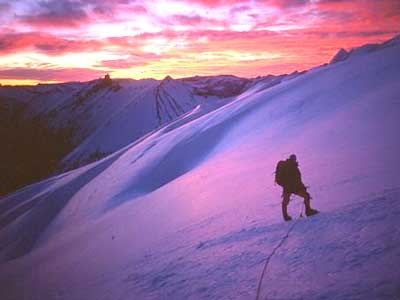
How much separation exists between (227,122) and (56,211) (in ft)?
58.6

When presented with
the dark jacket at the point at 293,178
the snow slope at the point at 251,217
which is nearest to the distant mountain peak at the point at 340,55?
the snow slope at the point at 251,217

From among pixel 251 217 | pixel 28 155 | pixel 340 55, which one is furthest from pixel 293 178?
pixel 28 155

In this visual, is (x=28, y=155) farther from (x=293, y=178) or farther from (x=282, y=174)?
(x=293, y=178)

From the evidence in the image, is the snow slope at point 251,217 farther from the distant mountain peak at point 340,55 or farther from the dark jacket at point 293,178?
the distant mountain peak at point 340,55

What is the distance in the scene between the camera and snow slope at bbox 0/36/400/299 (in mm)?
6340

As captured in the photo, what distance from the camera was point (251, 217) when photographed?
10.9 meters

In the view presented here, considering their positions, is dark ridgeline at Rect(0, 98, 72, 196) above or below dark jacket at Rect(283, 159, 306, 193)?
above

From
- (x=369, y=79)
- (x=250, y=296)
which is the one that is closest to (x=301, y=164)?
(x=250, y=296)

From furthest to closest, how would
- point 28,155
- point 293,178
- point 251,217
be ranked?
point 28,155 → point 251,217 → point 293,178

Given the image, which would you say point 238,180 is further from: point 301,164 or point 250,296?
point 250,296

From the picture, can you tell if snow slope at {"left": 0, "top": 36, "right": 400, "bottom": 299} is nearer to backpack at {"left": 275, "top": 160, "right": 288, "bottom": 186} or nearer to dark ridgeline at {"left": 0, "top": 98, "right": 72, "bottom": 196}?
backpack at {"left": 275, "top": 160, "right": 288, "bottom": 186}

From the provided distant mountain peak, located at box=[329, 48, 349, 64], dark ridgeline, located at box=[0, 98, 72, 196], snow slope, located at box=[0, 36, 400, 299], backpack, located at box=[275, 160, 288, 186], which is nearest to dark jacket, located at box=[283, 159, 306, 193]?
backpack, located at box=[275, 160, 288, 186]

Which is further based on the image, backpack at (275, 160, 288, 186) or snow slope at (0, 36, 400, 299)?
Result: backpack at (275, 160, 288, 186)

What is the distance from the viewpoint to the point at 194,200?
16.7 metres
